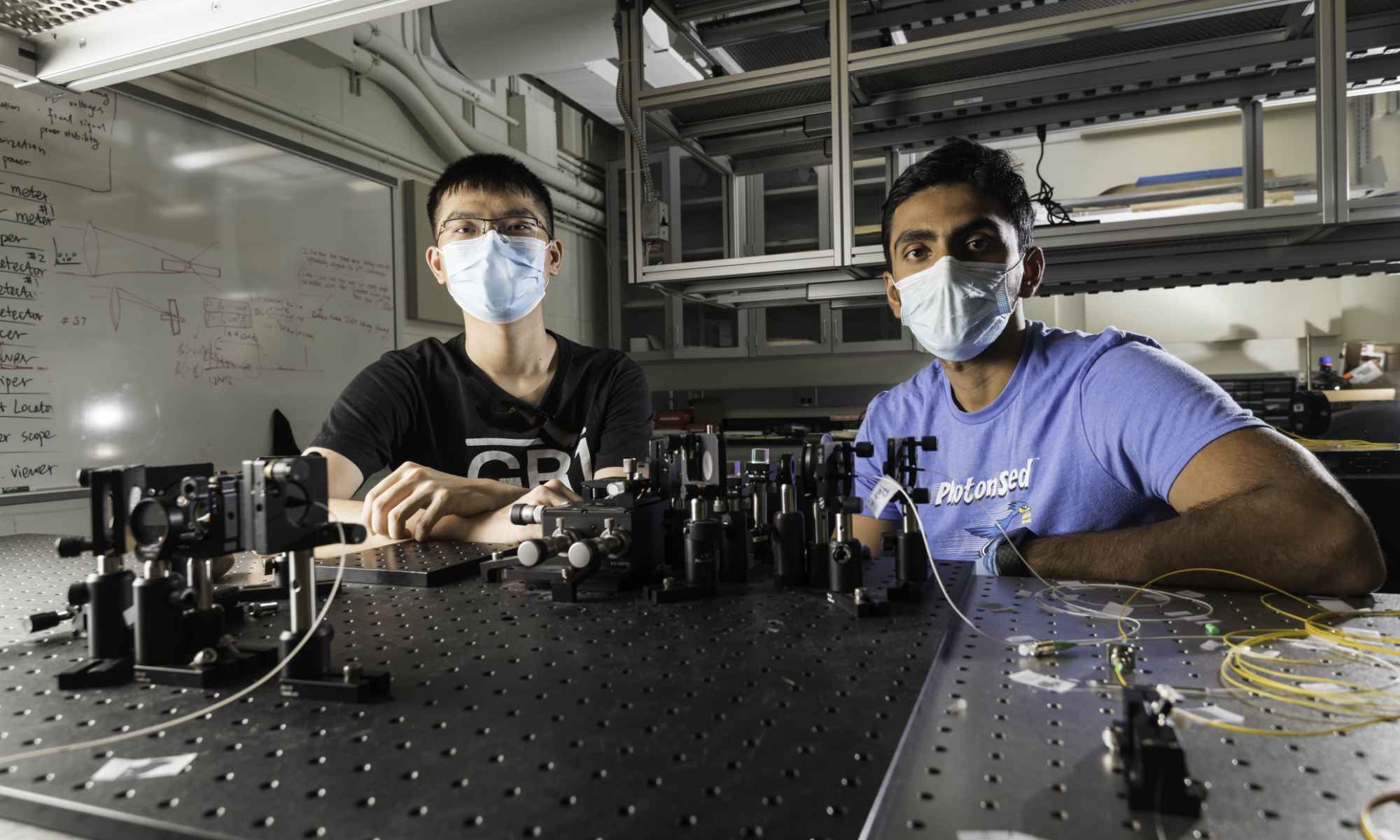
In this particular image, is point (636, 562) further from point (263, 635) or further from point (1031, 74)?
point (1031, 74)

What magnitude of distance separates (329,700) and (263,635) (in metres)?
0.24

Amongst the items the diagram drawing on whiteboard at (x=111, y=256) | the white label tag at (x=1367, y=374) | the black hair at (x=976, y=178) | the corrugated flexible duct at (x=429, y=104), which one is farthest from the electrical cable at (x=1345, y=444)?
the diagram drawing on whiteboard at (x=111, y=256)

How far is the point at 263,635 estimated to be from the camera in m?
0.80

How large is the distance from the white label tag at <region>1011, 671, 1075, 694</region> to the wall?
254 centimetres

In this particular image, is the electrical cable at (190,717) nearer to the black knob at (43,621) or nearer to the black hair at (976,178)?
the black knob at (43,621)

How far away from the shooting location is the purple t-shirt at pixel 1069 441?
1.24 metres

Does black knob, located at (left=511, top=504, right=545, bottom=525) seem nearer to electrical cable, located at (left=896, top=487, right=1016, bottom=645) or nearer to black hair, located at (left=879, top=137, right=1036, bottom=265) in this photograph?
electrical cable, located at (left=896, top=487, right=1016, bottom=645)

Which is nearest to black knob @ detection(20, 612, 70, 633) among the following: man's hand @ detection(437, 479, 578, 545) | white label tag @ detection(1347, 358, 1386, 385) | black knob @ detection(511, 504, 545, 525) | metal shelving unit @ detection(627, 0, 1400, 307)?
black knob @ detection(511, 504, 545, 525)

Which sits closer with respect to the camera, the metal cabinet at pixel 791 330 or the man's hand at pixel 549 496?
the man's hand at pixel 549 496

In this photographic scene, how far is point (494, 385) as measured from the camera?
2.00 meters

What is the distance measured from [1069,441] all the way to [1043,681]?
0.84 meters

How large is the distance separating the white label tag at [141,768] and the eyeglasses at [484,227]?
1597 millimetres

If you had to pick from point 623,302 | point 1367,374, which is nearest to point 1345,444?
point 1367,374

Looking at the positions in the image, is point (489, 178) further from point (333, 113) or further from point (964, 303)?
point (333, 113)
